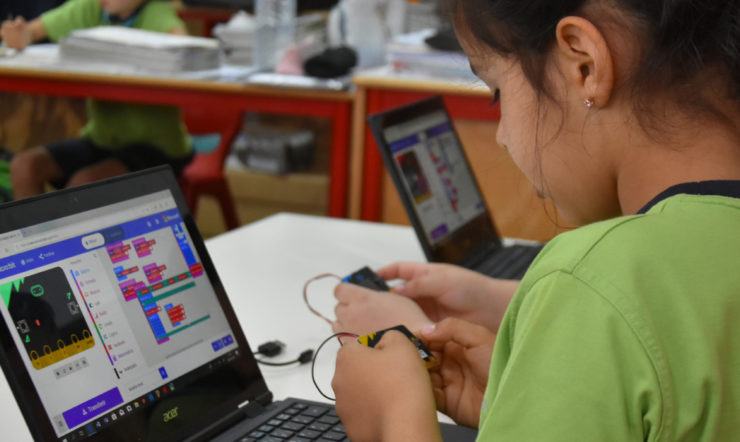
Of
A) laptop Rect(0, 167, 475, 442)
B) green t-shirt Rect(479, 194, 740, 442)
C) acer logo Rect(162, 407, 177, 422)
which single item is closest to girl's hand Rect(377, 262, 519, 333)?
laptop Rect(0, 167, 475, 442)

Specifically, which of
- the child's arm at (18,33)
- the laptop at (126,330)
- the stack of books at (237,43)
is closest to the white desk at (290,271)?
the laptop at (126,330)

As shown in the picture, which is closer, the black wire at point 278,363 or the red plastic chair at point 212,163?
the black wire at point 278,363

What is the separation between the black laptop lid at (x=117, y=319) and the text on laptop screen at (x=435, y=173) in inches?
20.5

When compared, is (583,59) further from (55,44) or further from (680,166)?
(55,44)

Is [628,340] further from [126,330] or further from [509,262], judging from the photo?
[509,262]

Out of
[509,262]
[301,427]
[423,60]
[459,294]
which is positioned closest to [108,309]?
[301,427]

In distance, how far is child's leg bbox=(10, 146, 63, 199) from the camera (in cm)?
250

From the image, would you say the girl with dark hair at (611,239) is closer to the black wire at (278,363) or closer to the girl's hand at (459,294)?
the black wire at (278,363)

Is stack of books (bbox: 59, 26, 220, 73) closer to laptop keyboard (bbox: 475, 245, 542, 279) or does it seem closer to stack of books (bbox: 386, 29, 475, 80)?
stack of books (bbox: 386, 29, 475, 80)

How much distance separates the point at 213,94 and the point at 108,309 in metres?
1.82

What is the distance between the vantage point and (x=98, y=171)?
8.49 ft

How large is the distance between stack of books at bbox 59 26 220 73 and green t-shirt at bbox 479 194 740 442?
2142mm

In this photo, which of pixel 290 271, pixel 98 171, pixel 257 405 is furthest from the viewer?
pixel 98 171

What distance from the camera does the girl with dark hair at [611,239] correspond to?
1.65 ft
